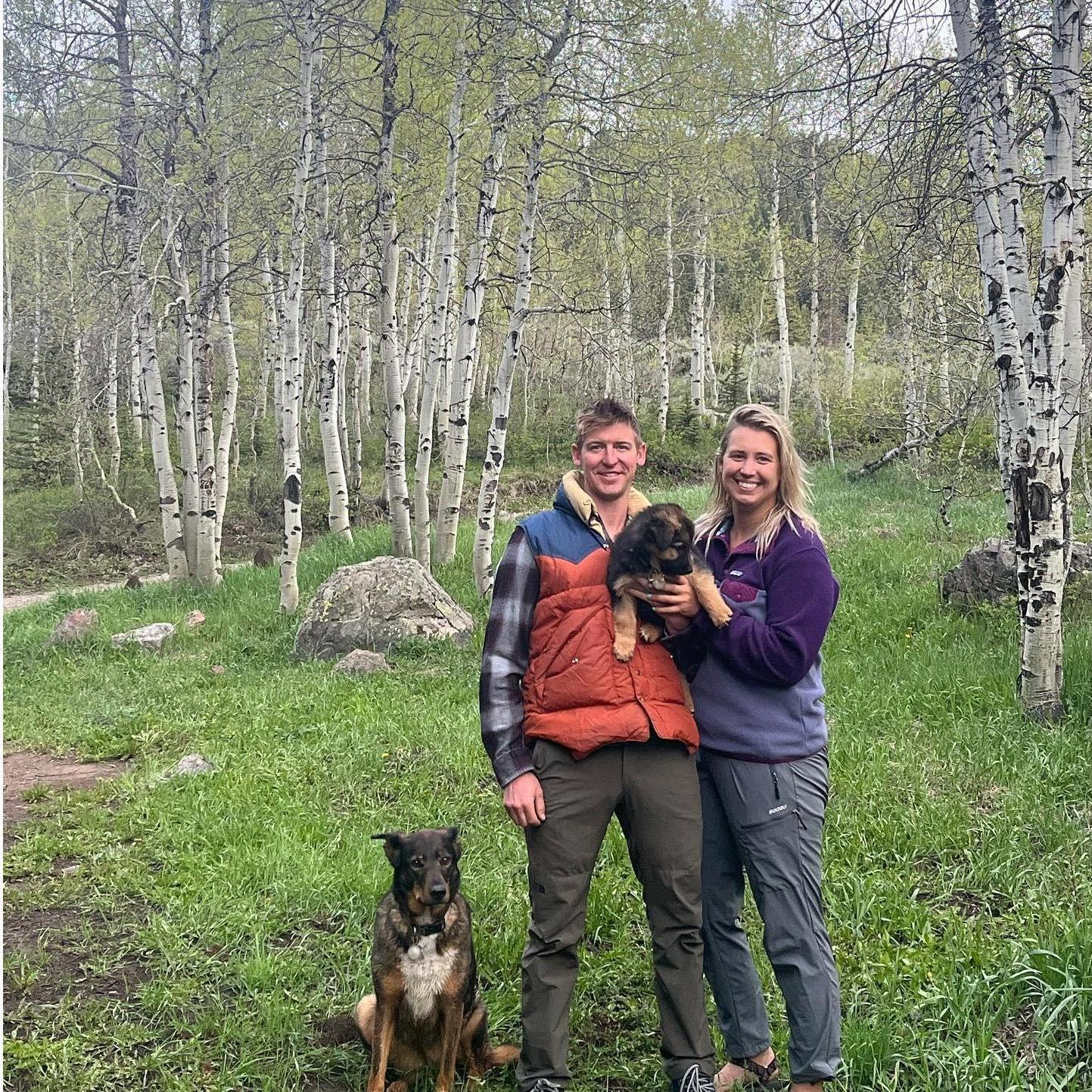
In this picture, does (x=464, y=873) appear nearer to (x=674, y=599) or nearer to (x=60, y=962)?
(x=60, y=962)

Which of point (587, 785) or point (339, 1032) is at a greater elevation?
point (587, 785)

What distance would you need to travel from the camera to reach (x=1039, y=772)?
19.6ft

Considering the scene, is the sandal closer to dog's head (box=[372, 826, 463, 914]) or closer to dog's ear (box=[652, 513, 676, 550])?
dog's head (box=[372, 826, 463, 914])

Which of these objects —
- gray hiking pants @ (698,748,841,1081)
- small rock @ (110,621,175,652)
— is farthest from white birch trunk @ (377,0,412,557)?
gray hiking pants @ (698,748,841,1081)

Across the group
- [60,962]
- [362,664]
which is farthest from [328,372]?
Result: [60,962]

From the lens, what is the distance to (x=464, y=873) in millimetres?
5301

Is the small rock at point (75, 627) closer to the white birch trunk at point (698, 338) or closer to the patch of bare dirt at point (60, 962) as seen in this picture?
the patch of bare dirt at point (60, 962)

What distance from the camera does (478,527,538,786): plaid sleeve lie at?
3.36 meters

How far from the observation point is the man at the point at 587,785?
127 inches

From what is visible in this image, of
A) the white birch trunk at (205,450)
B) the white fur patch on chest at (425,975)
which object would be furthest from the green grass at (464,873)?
the white birch trunk at (205,450)

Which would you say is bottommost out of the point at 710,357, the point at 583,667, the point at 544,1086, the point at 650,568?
the point at 544,1086

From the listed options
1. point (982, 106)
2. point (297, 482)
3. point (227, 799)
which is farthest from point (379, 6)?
point (227, 799)

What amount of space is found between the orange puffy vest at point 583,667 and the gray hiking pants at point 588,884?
0.32 feet

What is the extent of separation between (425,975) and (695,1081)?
40.2 inches
